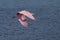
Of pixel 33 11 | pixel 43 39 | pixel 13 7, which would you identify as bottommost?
pixel 43 39

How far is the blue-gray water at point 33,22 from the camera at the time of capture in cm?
238

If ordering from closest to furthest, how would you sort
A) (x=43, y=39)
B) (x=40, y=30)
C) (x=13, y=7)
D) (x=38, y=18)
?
(x=43, y=39), (x=40, y=30), (x=38, y=18), (x=13, y=7)

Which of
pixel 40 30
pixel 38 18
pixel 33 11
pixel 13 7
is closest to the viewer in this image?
pixel 40 30

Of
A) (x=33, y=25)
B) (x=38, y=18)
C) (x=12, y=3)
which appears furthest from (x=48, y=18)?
(x=12, y=3)

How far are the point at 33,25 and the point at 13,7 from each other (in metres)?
0.70

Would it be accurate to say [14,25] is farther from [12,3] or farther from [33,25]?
[12,3]

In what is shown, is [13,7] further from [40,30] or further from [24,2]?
[40,30]

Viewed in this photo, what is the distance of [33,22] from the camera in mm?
2648

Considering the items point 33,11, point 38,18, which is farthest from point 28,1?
point 38,18

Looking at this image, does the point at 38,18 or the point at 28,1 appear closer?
the point at 38,18

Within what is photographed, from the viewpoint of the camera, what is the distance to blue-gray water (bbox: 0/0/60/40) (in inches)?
93.9

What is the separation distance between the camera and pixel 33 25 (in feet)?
8.43

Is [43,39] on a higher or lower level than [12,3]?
lower

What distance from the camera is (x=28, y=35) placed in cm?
237
